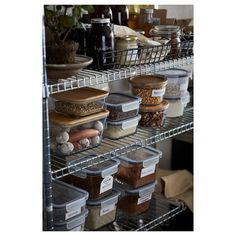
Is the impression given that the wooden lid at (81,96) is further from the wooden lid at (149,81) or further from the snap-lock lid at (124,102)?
the wooden lid at (149,81)

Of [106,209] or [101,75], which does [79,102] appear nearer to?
[101,75]

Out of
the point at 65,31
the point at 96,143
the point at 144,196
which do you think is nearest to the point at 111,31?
the point at 65,31

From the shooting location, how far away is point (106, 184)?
1.58m

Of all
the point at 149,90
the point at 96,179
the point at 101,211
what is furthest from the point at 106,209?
the point at 149,90

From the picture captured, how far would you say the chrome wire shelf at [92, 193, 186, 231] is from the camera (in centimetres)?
176

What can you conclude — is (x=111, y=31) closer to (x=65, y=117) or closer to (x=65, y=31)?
(x=65, y=31)

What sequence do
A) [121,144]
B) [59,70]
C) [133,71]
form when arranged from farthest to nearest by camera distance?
1. [121,144]
2. [133,71]
3. [59,70]

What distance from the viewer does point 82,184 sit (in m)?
1.55

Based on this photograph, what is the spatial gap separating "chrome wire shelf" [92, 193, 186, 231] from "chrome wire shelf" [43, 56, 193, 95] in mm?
586

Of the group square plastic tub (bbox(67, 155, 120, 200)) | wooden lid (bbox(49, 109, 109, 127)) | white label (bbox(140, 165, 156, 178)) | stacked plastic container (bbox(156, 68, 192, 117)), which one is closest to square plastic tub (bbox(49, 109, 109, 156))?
wooden lid (bbox(49, 109, 109, 127))

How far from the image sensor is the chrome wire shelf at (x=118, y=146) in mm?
1366

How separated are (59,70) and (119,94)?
532 millimetres

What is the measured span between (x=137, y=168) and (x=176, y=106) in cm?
34

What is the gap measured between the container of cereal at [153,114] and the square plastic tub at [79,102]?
27cm
